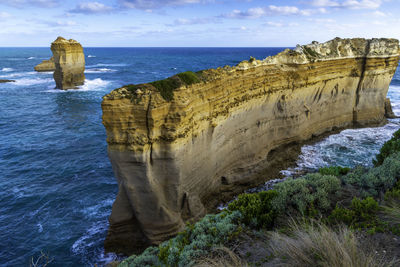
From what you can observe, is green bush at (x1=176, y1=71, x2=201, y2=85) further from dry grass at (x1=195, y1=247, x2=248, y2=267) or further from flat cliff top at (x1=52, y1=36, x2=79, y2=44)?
flat cliff top at (x1=52, y1=36, x2=79, y2=44)

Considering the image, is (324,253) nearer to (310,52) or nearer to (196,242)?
(196,242)

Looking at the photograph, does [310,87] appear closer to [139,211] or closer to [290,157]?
[290,157]

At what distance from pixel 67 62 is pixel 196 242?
58865 mm

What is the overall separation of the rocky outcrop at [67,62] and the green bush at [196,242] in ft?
183

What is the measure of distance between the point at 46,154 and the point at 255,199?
24.6 metres

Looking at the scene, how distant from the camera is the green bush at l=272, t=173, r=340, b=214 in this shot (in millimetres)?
9453

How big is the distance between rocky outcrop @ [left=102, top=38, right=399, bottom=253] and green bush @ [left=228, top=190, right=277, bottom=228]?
5491 mm

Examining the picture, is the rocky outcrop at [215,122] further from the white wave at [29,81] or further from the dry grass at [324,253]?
the white wave at [29,81]

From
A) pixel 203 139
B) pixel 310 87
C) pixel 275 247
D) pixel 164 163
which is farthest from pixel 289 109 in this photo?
pixel 275 247

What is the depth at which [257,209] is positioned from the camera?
9.72 meters

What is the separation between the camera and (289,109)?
83.8 ft

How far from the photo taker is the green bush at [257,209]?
9.39m

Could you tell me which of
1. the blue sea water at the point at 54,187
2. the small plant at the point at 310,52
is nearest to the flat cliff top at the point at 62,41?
the blue sea water at the point at 54,187

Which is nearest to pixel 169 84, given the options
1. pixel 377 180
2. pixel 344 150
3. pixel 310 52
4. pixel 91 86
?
pixel 377 180
